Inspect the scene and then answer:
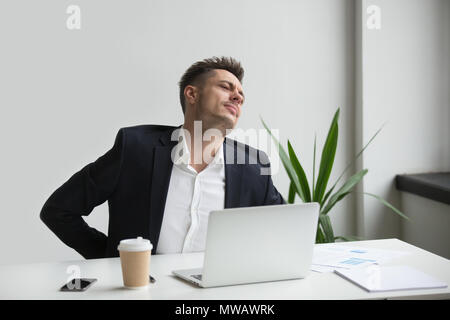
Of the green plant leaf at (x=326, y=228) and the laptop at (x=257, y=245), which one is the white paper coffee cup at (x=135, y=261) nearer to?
the laptop at (x=257, y=245)

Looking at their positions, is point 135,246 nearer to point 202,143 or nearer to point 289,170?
point 202,143

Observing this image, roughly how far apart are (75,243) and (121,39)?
4.60 ft

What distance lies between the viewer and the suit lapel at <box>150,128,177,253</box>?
2246 mm

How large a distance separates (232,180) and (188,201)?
0.20 m

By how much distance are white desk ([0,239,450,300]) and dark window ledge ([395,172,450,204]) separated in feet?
4.28

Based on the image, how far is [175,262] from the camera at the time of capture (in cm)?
198

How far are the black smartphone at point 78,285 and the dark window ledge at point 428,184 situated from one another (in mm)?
2115

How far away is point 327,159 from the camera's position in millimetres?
3234

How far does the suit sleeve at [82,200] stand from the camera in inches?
88.7

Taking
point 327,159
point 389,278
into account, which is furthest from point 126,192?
point 327,159

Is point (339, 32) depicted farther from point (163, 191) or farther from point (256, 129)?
point (163, 191)

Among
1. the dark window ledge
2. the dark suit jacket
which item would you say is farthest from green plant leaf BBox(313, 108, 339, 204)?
the dark suit jacket

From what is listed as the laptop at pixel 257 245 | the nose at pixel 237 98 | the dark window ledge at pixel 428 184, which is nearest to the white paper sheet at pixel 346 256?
the laptop at pixel 257 245

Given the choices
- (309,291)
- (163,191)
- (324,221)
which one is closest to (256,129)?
(324,221)
